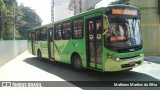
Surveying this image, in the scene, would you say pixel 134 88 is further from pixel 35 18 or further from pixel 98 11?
pixel 35 18

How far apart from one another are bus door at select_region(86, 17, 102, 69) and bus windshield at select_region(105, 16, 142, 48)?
51cm

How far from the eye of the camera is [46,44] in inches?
731

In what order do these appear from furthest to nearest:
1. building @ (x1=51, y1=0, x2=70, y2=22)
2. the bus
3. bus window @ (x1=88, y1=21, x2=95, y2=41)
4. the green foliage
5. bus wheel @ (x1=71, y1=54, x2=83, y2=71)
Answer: building @ (x1=51, y1=0, x2=70, y2=22) < the green foliage < bus wheel @ (x1=71, y1=54, x2=83, y2=71) < bus window @ (x1=88, y1=21, x2=95, y2=41) < the bus

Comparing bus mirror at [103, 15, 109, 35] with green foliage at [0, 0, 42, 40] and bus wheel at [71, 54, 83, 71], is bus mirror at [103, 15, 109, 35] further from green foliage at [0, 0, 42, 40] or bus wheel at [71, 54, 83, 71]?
green foliage at [0, 0, 42, 40]

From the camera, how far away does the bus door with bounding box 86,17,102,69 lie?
35.7 feet

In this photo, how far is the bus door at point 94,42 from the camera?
35.7 ft

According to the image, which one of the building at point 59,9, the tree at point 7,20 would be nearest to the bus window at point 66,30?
the tree at point 7,20

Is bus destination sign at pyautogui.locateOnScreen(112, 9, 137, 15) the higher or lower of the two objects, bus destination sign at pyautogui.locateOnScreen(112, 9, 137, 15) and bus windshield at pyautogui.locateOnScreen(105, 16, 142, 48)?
the higher

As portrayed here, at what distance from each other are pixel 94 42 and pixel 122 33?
4.29 ft

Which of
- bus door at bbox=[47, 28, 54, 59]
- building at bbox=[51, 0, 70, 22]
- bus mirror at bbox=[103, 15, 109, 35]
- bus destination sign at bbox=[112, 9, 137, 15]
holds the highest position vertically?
building at bbox=[51, 0, 70, 22]

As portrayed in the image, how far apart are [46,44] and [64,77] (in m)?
7.05

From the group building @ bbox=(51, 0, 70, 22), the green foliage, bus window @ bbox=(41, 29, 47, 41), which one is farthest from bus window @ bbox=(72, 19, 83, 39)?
building @ bbox=(51, 0, 70, 22)

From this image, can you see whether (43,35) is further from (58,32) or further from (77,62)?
(77,62)

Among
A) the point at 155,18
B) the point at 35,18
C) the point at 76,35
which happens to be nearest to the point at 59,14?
the point at 35,18
